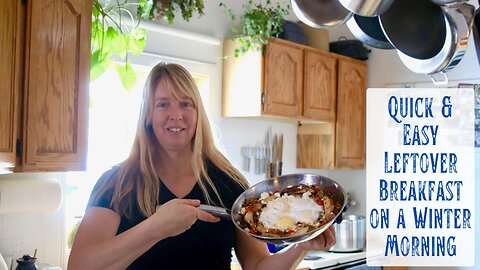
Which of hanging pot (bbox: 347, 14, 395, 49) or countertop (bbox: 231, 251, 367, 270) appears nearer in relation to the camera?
hanging pot (bbox: 347, 14, 395, 49)

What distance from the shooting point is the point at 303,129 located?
3789 millimetres

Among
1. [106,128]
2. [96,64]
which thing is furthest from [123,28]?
[106,128]

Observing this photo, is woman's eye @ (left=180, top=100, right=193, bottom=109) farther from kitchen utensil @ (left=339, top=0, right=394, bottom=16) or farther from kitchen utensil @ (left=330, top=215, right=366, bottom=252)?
kitchen utensil @ (left=330, top=215, right=366, bottom=252)

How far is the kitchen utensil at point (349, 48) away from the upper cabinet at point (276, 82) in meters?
0.34

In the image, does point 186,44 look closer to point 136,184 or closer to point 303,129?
point 303,129

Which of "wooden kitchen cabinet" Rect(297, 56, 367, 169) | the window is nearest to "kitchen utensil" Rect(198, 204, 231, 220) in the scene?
the window

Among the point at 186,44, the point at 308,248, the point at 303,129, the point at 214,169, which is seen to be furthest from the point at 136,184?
the point at 303,129

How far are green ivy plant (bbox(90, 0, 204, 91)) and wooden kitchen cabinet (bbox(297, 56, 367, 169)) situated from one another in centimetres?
147

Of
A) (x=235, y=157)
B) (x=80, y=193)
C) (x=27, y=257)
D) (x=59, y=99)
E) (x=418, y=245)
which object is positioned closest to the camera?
(x=59, y=99)

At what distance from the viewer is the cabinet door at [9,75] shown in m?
1.77

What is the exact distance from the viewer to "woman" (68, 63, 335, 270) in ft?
4.48

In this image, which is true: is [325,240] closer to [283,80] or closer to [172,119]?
[172,119]

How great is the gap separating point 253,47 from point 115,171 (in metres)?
1.75

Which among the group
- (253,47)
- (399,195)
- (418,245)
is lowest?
(418,245)
